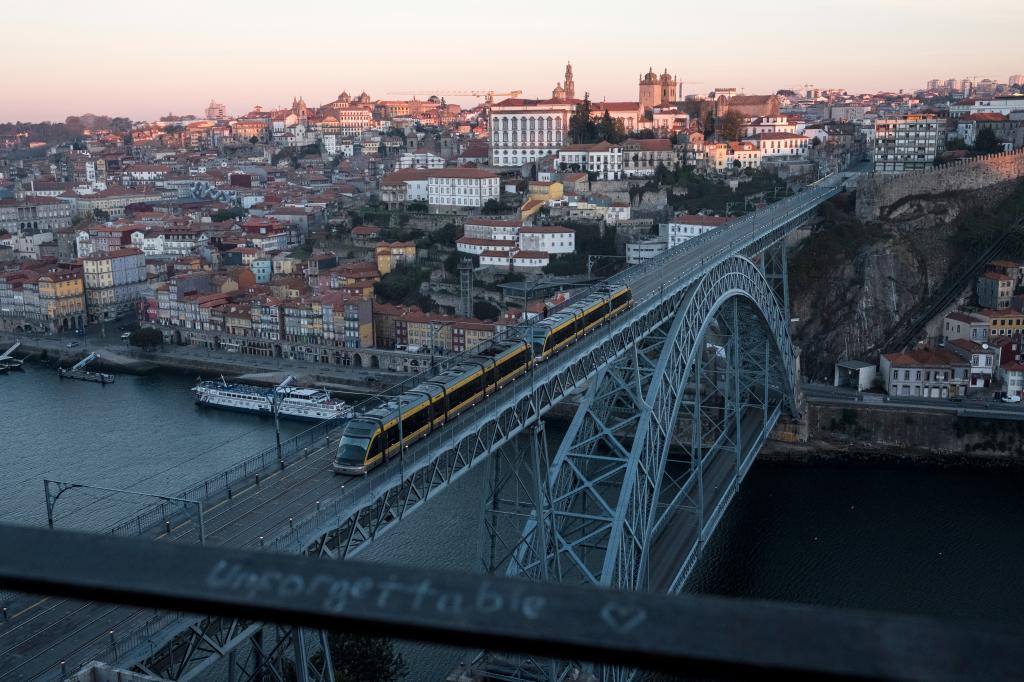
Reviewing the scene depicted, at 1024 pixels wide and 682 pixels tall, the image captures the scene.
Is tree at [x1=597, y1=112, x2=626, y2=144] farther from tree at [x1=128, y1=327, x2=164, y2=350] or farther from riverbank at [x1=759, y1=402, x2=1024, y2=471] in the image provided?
riverbank at [x1=759, y1=402, x2=1024, y2=471]

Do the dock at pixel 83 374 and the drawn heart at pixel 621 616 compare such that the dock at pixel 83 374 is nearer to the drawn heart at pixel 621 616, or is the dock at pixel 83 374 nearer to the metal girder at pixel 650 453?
the metal girder at pixel 650 453

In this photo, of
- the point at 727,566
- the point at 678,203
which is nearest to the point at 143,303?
the point at 678,203

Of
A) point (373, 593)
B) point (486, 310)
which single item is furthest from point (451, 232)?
point (373, 593)

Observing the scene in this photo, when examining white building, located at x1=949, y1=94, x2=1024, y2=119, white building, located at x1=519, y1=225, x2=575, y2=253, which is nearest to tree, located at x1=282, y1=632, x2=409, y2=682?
white building, located at x1=519, y1=225, x2=575, y2=253

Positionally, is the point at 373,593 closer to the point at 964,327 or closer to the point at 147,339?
the point at 964,327

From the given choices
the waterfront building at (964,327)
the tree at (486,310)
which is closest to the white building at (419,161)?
the tree at (486,310)

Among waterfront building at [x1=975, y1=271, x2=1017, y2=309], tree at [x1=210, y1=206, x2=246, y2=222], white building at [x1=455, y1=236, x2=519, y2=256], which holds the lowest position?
waterfront building at [x1=975, y1=271, x2=1017, y2=309]
